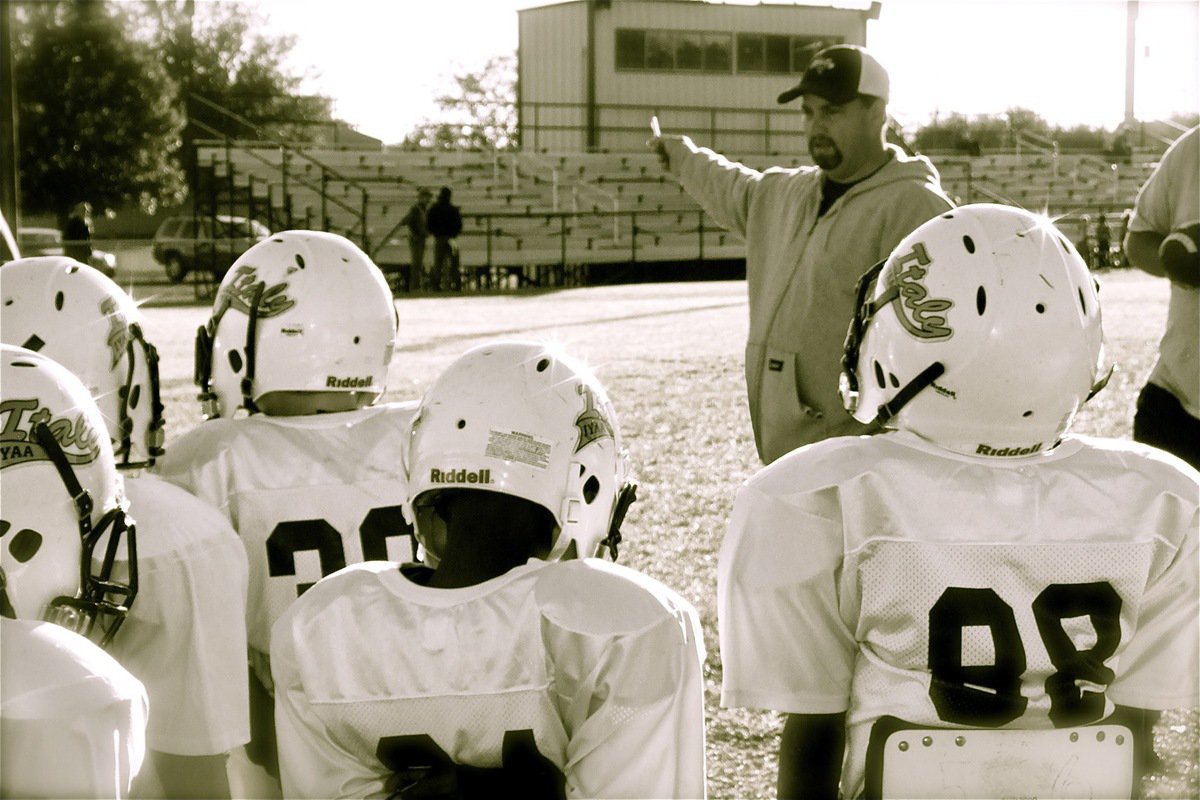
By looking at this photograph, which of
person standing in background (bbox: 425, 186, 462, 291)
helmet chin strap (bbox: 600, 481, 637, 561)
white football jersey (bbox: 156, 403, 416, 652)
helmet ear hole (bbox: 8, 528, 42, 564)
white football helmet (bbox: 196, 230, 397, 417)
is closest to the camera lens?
helmet ear hole (bbox: 8, 528, 42, 564)

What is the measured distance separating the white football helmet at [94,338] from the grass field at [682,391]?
6.26 feet

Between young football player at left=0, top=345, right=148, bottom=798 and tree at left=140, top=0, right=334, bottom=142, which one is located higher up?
tree at left=140, top=0, right=334, bottom=142

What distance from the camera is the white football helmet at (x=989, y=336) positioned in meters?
2.48

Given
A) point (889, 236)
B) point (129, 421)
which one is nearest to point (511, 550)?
point (129, 421)

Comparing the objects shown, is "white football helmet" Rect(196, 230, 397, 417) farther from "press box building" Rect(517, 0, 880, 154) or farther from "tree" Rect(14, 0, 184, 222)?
"tree" Rect(14, 0, 184, 222)

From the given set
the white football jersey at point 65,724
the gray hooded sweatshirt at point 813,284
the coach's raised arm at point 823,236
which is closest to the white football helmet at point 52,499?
the white football jersey at point 65,724

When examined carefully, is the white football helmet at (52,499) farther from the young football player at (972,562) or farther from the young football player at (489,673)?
the young football player at (972,562)

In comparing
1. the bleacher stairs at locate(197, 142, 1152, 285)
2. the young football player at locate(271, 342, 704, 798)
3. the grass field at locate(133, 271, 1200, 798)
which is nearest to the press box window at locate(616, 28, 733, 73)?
the bleacher stairs at locate(197, 142, 1152, 285)

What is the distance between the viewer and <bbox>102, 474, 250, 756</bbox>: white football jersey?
8.44ft

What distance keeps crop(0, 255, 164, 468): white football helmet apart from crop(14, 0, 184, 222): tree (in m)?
36.4

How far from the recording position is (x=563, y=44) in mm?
37000

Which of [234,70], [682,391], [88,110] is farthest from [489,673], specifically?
[234,70]

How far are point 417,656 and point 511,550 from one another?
0.84 feet

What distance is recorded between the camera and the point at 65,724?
1.57 meters
